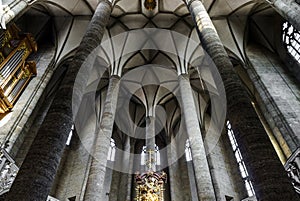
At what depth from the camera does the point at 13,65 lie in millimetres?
10086

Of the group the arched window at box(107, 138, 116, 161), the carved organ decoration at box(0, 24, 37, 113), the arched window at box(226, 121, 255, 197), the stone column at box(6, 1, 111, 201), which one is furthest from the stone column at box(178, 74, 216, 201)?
the arched window at box(107, 138, 116, 161)

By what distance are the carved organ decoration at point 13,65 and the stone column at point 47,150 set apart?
4996 millimetres

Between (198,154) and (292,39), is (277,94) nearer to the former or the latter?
(292,39)

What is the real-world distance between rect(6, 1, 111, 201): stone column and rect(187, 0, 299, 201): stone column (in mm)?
2889

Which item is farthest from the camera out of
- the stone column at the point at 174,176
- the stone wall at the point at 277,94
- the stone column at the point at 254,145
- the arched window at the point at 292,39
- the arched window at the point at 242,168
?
the stone column at the point at 174,176

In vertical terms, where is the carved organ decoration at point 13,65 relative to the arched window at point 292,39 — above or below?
below

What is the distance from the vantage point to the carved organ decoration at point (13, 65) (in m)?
9.19

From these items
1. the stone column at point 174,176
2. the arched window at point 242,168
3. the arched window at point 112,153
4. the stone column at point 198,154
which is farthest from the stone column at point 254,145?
the arched window at point 112,153

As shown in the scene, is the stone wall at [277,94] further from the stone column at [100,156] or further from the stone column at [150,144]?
the stone column at [100,156]

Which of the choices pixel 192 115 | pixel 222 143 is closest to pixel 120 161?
pixel 222 143

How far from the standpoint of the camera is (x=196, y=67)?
1484 cm

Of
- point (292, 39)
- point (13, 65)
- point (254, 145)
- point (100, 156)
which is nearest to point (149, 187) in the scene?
point (100, 156)

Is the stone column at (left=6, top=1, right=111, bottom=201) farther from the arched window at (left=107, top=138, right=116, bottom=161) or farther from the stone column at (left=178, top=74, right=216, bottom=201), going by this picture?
the arched window at (left=107, top=138, right=116, bottom=161)

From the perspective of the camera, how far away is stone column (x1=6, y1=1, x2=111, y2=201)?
321 centimetres
